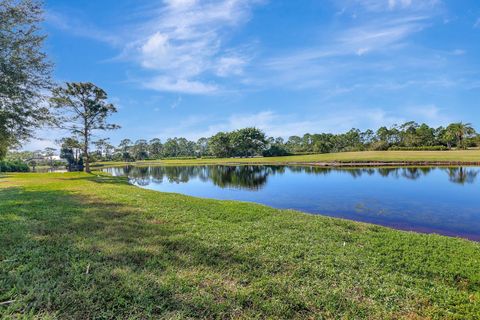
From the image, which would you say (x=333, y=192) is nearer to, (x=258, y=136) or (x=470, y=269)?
(x=470, y=269)

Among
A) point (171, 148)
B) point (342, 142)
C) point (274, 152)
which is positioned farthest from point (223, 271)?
point (171, 148)

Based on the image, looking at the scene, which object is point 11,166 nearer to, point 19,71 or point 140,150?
point 19,71

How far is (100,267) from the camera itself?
3959 mm

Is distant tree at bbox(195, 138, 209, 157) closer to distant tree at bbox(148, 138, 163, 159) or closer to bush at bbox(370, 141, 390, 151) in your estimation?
distant tree at bbox(148, 138, 163, 159)

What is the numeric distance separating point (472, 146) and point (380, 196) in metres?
90.1

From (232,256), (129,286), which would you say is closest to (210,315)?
(129,286)

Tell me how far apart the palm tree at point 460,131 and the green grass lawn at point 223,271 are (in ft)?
308

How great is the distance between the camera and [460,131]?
7906cm

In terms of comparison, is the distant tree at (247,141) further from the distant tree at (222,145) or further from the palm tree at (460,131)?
the palm tree at (460,131)

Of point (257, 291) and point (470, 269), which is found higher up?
point (257, 291)

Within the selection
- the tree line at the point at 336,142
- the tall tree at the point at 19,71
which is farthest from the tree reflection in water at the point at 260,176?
the tree line at the point at 336,142

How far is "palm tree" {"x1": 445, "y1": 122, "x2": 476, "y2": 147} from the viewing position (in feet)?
259

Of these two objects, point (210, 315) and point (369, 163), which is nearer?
point (210, 315)

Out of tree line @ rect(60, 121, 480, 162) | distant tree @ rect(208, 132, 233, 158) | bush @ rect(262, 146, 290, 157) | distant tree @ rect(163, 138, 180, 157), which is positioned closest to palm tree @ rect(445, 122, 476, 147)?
tree line @ rect(60, 121, 480, 162)
